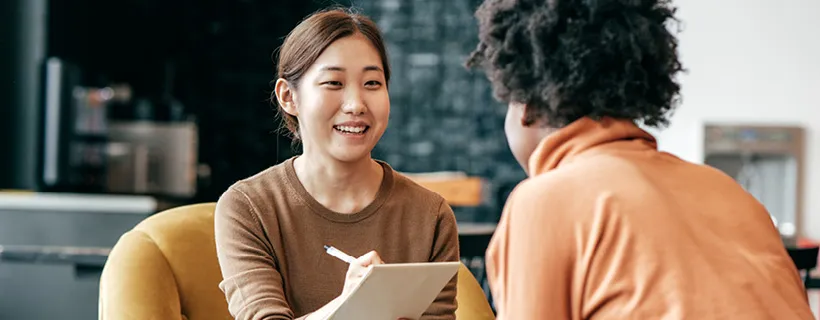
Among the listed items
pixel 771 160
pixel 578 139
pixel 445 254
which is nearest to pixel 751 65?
pixel 771 160

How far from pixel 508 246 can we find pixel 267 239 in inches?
29.4

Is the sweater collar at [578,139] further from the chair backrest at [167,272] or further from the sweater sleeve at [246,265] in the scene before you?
the chair backrest at [167,272]

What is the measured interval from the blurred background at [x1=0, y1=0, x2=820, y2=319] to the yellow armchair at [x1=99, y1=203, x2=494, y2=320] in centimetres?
255

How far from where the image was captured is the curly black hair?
1158 mm

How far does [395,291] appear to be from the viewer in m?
1.45

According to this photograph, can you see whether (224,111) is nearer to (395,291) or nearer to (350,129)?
(350,129)

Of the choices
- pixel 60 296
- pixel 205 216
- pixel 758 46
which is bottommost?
pixel 60 296

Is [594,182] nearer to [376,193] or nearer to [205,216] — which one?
[376,193]

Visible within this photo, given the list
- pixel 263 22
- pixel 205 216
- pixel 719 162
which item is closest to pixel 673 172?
pixel 205 216

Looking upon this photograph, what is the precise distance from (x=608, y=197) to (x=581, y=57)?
188 millimetres

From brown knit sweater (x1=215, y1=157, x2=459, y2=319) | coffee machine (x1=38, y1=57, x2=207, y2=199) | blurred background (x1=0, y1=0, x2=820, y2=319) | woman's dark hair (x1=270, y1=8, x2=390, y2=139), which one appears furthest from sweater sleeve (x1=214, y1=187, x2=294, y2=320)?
coffee machine (x1=38, y1=57, x2=207, y2=199)

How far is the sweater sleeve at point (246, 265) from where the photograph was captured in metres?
1.62

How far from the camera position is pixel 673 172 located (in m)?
1.16

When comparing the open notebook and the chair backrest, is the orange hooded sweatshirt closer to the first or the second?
the open notebook
